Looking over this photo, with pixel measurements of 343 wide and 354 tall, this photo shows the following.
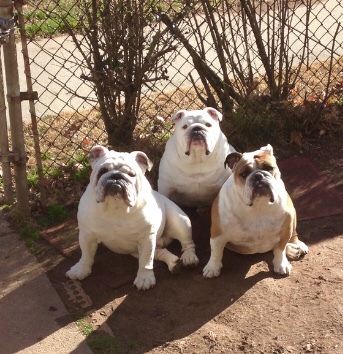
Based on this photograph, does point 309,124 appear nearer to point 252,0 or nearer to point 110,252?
point 252,0

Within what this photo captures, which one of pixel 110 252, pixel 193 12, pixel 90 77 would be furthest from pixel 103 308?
pixel 193 12

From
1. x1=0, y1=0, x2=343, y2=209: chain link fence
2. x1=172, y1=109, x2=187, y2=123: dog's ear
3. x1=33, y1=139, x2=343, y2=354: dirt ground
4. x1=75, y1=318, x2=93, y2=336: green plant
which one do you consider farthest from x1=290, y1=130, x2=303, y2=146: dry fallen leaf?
x1=75, y1=318, x2=93, y2=336: green plant

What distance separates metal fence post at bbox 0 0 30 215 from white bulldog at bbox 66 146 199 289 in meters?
0.87

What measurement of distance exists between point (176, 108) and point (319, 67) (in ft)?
5.79

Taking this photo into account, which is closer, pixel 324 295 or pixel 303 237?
pixel 324 295

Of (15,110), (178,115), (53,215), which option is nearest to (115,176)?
(178,115)

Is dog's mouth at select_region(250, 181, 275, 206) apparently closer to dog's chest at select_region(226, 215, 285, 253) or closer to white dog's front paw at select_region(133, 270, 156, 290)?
dog's chest at select_region(226, 215, 285, 253)

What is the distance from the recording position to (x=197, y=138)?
508cm

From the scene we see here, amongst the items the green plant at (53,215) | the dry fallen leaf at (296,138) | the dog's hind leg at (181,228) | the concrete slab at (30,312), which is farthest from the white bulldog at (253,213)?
the dry fallen leaf at (296,138)

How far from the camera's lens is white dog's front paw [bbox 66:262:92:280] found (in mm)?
4938

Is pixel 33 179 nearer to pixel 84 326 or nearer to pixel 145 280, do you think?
pixel 145 280

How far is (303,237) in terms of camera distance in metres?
5.31

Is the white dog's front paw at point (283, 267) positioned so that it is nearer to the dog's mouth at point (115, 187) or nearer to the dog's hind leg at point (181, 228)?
the dog's hind leg at point (181, 228)

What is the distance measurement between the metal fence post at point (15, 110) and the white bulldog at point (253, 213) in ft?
5.07
